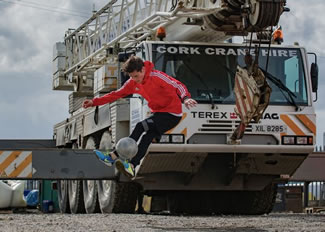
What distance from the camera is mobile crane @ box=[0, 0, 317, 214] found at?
14102 millimetres

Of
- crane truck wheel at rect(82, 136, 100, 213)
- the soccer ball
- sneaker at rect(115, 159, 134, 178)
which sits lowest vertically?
crane truck wheel at rect(82, 136, 100, 213)

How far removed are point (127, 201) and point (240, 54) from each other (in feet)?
11.8

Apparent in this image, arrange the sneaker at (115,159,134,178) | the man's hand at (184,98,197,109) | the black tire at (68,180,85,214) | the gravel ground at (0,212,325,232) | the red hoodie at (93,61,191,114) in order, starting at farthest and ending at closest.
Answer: the black tire at (68,180,85,214) → the gravel ground at (0,212,325,232) → the sneaker at (115,159,134,178) → the red hoodie at (93,61,191,114) → the man's hand at (184,98,197,109)

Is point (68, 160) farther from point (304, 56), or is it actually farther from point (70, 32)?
point (70, 32)

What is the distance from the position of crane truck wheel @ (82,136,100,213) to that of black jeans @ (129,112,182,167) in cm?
707

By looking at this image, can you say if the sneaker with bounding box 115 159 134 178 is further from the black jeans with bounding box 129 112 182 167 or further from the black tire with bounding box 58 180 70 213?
the black tire with bounding box 58 180 70 213

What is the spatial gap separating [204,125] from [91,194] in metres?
4.67

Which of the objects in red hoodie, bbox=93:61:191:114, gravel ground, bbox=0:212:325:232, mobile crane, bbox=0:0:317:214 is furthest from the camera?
mobile crane, bbox=0:0:317:214

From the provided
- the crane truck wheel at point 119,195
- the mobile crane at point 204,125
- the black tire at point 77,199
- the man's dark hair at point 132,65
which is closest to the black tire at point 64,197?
the black tire at point 77,199

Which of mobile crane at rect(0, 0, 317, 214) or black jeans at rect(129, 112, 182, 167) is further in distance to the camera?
mobile crane at rect(0, 0, 317, 214)

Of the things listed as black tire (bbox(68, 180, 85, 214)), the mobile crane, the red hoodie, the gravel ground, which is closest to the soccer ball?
the red hoodie

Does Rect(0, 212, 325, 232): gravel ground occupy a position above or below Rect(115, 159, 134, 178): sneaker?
below

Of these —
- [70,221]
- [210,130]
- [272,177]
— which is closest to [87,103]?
[70,221]

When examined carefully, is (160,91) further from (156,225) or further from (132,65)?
(156,225)
